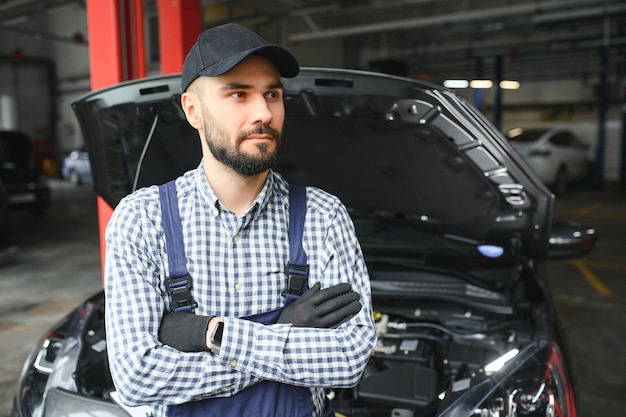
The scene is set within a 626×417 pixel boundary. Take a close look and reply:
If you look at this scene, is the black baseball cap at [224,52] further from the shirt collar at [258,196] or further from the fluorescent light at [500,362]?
the fluorescent light at [500,362]

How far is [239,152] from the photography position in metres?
1.09

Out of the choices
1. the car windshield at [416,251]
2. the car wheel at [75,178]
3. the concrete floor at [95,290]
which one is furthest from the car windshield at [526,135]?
the car wheel at [75,178]

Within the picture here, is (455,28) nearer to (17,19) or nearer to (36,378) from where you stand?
(17,19)

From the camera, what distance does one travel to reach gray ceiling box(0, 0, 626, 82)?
29.8 ft

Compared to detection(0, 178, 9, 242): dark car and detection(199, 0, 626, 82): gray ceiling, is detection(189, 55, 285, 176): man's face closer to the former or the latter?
detection(0, 178, 9, 242): dark car

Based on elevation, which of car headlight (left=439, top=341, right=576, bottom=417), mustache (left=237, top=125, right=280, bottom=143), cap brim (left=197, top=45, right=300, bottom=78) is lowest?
car headlight (left=439, top=341, right=576, bottom=417)

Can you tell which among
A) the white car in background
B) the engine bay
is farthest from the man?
the white car in background

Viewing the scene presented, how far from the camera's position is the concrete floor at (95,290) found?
305cm

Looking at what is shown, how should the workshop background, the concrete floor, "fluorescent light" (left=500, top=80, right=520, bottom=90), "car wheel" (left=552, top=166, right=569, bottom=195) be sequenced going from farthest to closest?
"fluorescent light" (left=500, top=80, right=520, bottom=90) → "car wheel" (left=552, top=166, right=569, bottom=195) → the workshop background → the concrete floor

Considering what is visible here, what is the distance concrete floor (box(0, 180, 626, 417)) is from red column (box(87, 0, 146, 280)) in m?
1.47

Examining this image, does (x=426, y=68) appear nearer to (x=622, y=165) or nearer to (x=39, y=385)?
(x=622, y=165)

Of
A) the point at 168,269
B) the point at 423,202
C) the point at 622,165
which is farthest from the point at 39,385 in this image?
the point at 622,165

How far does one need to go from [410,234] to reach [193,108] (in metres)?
1.40

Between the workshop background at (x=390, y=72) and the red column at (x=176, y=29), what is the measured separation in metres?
0.03
